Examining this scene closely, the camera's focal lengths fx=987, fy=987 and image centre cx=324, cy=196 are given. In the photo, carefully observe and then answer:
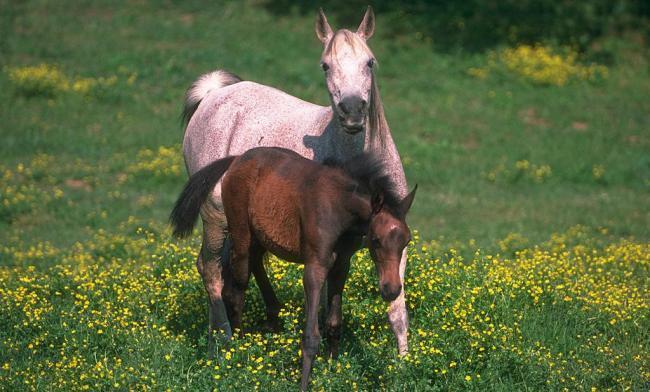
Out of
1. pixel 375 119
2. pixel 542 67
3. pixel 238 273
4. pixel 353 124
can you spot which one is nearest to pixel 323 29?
pixel 375 119

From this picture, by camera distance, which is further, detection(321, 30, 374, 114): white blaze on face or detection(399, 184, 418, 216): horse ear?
detection(321, 30, 374, 114): white blaze on face

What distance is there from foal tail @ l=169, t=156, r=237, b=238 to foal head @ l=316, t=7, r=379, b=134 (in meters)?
0.94

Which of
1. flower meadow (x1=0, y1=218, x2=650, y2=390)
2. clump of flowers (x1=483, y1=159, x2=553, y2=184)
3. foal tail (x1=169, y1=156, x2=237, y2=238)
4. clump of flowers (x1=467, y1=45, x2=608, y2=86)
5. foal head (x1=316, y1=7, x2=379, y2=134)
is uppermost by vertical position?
foal head (x1=316, y1=7, x2=379, y2=134)

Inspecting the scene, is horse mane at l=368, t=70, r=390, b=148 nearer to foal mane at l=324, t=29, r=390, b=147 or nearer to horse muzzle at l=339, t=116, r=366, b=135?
foal mane at l=324, t=29, r=390, b=147

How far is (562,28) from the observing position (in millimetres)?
21812

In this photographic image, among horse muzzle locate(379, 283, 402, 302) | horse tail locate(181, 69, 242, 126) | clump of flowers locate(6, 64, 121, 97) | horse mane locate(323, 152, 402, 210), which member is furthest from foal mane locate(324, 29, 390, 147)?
clump of flowers locate(6, 64, 121, 97)

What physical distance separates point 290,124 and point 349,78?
1.03 meters

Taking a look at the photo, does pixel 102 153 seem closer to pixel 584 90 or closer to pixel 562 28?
pixel 584 90

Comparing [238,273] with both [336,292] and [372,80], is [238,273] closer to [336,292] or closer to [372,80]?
[336,292]

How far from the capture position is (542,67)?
19875 millimetres

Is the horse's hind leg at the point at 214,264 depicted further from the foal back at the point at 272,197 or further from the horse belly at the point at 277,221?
the horse belly at the point at 277,221

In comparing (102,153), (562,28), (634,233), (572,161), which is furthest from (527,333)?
(562,28)

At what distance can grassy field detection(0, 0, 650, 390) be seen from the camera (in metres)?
6.87

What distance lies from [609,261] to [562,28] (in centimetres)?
1295
